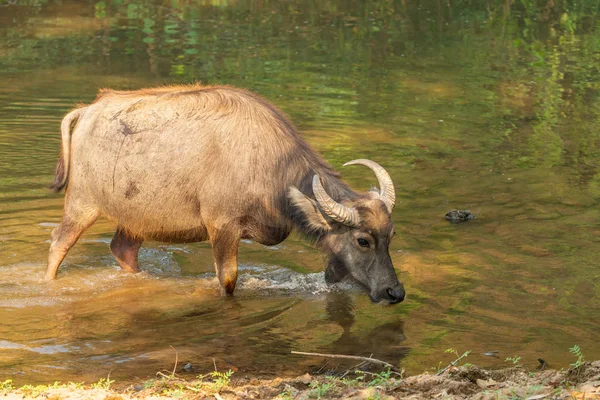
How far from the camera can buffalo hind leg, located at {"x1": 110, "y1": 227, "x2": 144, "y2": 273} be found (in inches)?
311

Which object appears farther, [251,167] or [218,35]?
[218,35]

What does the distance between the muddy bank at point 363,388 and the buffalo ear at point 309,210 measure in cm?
165

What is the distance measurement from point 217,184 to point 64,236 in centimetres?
153

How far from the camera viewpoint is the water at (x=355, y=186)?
6.39 metres

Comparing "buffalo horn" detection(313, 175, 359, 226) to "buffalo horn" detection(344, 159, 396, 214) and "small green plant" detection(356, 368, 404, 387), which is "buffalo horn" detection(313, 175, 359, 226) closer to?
"buffalo horn" detection(344, 159, 396, 214)

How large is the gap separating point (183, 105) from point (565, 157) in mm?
5780

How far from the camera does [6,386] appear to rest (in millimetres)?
5309

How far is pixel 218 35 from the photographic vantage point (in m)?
19.2

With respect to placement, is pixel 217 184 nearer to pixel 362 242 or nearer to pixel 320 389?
pixel 362 242

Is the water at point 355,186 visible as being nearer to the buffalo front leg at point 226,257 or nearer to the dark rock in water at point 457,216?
the dark rock in water at point 457,216

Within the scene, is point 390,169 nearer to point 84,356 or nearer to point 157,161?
point 157,161

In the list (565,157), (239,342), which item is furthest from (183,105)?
(565,157)

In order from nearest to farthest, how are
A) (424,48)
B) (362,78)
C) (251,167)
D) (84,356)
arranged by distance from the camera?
(84,356) < (251,167) < (362,78) < (424,48)

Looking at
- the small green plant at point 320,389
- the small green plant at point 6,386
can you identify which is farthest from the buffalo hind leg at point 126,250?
the small green plant at point 320,389
